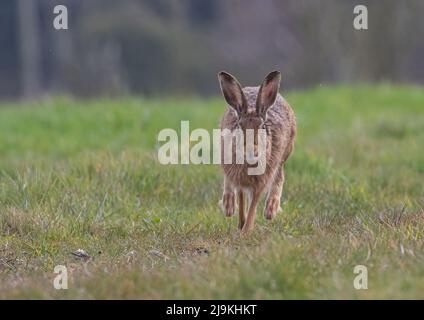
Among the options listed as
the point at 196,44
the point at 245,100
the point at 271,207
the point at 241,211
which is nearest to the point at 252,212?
the point at 241,211

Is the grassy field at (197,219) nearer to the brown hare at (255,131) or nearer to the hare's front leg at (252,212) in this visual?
the hare's front leg at (252,212)

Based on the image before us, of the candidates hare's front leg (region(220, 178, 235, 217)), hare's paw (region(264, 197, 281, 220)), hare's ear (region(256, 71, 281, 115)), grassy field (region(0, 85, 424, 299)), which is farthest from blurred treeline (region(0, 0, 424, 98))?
hare's ear (region(256, 71, 281, 115))

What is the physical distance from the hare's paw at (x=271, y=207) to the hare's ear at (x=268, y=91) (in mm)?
943

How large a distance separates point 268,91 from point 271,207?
1037mm

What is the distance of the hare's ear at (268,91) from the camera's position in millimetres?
6117

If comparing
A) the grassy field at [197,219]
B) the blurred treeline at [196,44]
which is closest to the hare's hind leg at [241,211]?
the grassy field at [197,219]

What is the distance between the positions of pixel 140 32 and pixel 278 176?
1832 centimetres

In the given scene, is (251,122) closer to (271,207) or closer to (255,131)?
(255,131)

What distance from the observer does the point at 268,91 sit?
20.3ft

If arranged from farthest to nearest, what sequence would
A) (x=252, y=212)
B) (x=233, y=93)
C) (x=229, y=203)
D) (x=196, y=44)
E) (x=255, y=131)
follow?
(x=196, y=44), (x=229, y=203), (x=252, y=212), (x=233, y=93), (x=255, y=131)

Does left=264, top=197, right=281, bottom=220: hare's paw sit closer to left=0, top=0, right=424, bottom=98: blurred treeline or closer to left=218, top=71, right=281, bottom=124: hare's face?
left=218, top=71, right=281, bottom=124: hare's face

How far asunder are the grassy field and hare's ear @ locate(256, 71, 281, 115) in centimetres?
81

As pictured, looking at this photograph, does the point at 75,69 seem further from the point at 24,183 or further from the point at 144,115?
the point at 24,183

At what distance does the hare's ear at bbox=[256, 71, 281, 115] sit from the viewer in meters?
6.12
